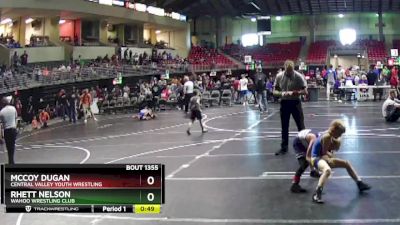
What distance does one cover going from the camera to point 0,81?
24109 mm

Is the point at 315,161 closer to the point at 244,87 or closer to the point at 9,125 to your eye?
the point at 9,125

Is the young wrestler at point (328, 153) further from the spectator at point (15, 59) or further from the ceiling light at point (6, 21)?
the ceiling light at point (6, 21)

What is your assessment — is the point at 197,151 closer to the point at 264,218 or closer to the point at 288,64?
the point at 288,64

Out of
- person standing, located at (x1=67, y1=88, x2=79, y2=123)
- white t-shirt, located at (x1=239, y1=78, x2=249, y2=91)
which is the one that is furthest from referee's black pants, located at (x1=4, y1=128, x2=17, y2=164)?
white t-shirt, located at (x1=239, y1=78, x2=249, y2=91)

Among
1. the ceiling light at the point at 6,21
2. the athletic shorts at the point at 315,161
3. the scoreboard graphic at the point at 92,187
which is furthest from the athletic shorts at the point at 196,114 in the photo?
the ceiling light at the point at 6,21

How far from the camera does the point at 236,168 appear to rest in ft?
32.2

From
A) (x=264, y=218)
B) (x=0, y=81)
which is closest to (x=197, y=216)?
(x=264, y=218)

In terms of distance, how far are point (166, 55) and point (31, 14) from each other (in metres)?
14.9

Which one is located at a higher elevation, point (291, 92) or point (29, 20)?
point (29, 20)

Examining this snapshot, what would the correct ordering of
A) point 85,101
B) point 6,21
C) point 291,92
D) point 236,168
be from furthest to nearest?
point 6,21 < point 85,101 < point 291,92 < point 236,168

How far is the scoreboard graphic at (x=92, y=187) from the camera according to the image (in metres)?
4.98

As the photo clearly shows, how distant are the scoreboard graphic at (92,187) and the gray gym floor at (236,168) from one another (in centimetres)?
164

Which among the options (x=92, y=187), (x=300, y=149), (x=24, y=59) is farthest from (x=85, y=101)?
(x=92, y=187)

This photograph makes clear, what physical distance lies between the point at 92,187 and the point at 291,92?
5868 mm
